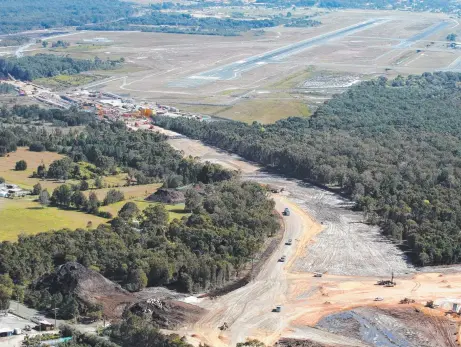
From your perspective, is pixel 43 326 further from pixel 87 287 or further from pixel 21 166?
pixel 21 166

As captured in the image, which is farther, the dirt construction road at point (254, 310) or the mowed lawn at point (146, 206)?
the mowed lawn at point (146, 206)

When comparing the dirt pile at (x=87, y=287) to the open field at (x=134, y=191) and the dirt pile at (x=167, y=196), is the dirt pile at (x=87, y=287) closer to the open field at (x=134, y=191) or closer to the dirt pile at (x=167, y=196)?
the dirt pile at (x=167, y=196)

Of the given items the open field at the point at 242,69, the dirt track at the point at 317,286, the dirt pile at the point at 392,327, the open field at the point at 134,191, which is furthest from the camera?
the open field at the point at 242,69

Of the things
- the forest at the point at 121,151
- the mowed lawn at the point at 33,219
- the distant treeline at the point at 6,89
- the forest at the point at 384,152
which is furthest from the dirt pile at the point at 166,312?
the distant treeline at the point at 6,89

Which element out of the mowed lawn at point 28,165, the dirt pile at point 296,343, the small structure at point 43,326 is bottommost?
the dirt pile at point 296,343

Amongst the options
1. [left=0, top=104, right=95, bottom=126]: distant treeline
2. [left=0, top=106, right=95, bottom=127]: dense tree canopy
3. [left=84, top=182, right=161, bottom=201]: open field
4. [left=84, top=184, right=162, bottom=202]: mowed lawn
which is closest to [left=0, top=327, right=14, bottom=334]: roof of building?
[left=84, top=184, right=162, bottom=202]: mowed lawn

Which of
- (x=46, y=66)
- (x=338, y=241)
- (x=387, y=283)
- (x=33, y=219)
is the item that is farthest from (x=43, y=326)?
(x=46, y=66)

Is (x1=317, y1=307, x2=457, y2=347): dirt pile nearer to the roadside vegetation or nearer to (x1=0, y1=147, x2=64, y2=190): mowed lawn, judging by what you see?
the roadside vegetation
